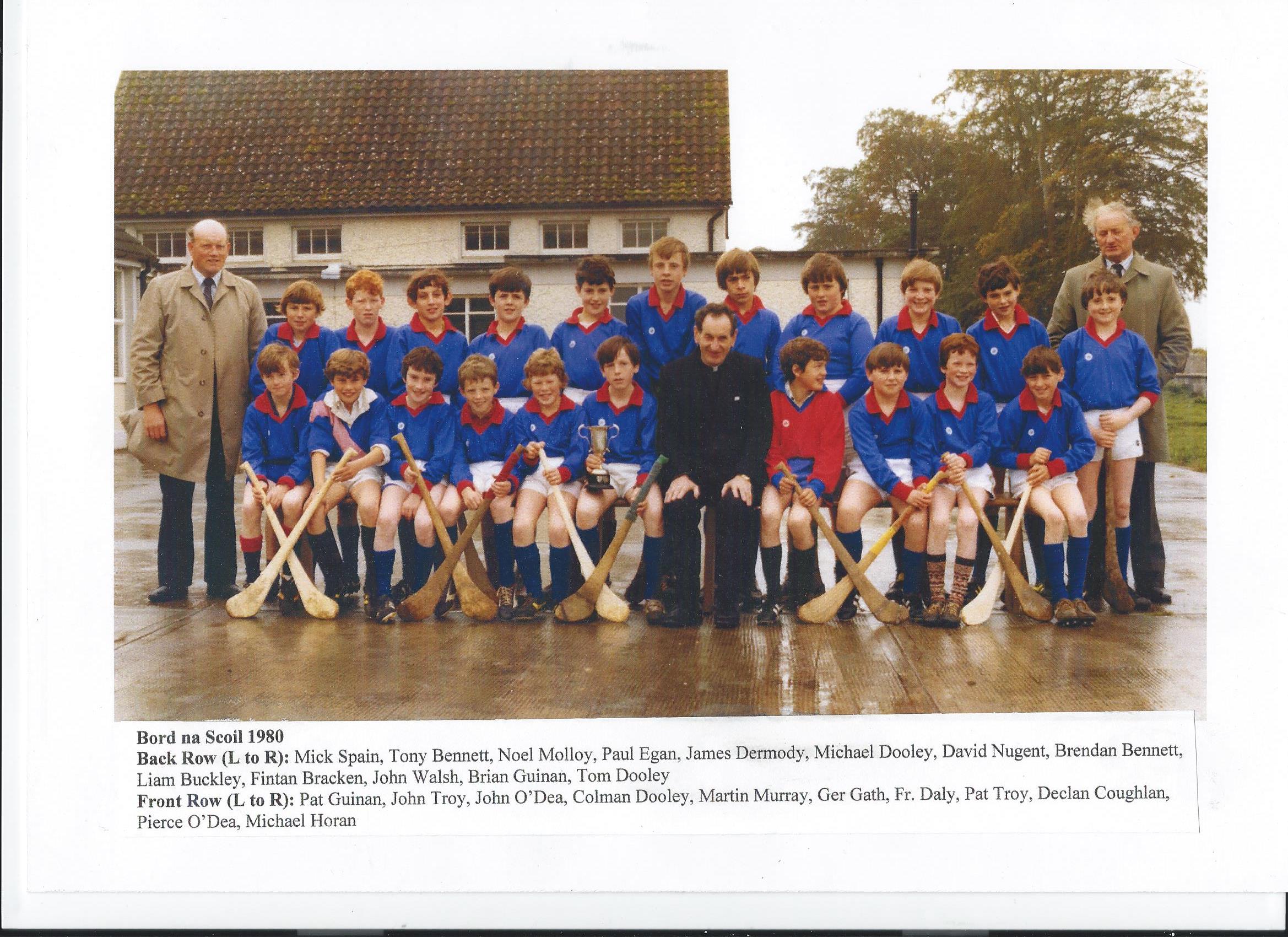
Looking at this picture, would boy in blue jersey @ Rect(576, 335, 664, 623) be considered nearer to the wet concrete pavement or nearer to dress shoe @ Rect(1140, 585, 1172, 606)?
the wet concrete pavement

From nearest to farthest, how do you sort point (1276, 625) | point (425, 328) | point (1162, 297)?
point (1276, 625) → point (1162, 297) → point (425, 328)

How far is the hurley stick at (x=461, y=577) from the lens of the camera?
13.6 feet

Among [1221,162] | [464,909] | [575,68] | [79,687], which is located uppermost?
[575,68]

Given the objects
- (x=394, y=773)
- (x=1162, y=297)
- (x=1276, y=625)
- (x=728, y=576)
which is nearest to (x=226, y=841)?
(x=394, y=773)

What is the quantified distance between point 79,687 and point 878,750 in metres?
2.25

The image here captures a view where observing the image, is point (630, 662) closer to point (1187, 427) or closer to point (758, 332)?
point (758, 332)

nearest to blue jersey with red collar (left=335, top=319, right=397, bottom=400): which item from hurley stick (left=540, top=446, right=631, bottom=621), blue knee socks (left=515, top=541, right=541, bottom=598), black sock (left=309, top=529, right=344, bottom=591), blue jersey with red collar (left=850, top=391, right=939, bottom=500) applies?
black sock (left=309, top=529, right=344, bottom=591)

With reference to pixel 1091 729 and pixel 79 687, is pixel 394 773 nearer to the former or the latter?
pixel 79 687

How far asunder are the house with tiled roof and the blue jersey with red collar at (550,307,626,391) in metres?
0.10

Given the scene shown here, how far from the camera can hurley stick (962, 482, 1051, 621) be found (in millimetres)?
4031

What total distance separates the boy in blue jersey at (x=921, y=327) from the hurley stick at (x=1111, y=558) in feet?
2.24

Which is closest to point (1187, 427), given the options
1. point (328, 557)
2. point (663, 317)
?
point (663, 317)

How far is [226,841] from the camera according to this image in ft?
10.6

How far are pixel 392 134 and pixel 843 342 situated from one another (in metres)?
1.70
